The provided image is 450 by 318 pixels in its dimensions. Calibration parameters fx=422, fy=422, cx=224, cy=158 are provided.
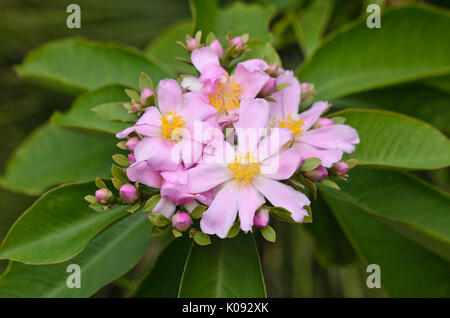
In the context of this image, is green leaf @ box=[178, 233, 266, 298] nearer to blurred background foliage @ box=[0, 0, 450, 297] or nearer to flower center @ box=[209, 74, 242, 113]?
flower center @ box=[209, 74, 242, 113]

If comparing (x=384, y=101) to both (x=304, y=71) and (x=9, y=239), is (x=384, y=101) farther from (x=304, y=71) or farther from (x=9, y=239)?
(x=9, y=239)

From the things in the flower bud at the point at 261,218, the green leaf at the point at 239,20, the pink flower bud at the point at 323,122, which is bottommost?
the flower bud at the point at 261,218

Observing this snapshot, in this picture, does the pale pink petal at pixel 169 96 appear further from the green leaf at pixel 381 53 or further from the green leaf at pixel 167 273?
the green leaf at pixel 381 53

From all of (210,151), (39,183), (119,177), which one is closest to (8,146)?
(39,183)

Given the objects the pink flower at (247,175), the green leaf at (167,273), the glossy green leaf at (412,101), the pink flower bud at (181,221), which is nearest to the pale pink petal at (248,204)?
the pink flower at (247,175)

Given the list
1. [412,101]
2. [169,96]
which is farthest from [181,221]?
[412,101]

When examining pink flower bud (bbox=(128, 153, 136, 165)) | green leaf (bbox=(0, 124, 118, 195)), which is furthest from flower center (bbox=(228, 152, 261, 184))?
green leaf (bbox=(0, 124, 118, 195))
